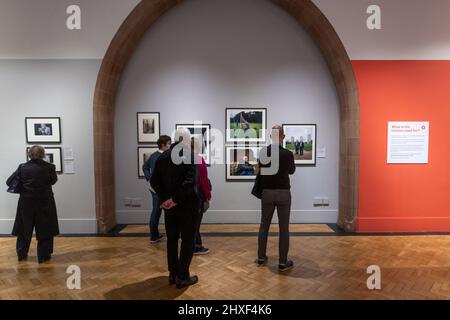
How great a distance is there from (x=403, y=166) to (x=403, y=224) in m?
1.07

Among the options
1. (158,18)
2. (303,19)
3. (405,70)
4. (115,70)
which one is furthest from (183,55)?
(405,70)

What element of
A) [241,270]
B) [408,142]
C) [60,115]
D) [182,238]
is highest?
[60,115]

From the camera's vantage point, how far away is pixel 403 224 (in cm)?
545

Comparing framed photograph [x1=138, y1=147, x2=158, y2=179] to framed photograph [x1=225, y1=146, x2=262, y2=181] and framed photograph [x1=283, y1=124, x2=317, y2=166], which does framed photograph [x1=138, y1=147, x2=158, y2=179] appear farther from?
framed photograph [x1=283, y1=124, x2=317, y2=166]

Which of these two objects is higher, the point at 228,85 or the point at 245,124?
the point at 228,85

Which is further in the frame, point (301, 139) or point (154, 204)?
point (301, 139)

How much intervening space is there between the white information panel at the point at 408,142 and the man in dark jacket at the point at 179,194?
400 cm

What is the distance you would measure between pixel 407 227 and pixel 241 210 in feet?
10.2

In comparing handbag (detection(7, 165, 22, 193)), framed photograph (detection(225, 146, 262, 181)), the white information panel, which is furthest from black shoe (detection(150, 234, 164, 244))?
the white information panel

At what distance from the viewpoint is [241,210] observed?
6039mm

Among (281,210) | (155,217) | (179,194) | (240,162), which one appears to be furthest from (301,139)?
(179,194)

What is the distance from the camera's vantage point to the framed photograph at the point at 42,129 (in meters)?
5.40

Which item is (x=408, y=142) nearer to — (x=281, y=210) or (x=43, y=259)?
(x=281, y=210)

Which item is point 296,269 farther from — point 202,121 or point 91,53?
point 91,53
